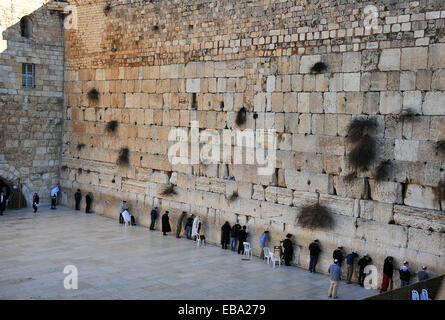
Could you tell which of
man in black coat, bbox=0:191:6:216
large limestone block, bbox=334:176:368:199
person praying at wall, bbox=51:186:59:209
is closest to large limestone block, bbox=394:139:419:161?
large limestone block, bbox=334:176:368:199

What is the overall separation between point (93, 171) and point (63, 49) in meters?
4.55

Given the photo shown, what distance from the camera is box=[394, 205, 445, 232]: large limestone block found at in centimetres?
941

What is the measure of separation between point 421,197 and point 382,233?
1013mm

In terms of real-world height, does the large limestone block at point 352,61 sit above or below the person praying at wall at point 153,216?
above

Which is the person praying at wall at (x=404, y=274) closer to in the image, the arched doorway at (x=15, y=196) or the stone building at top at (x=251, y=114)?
the stone building at top at (x=251, y=114)

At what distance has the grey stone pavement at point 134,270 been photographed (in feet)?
31.5

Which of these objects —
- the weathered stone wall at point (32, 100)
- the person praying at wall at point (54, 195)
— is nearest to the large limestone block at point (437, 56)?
the person praying at wall at point (54, 195)

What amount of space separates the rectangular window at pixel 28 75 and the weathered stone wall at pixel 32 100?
0.42 ft

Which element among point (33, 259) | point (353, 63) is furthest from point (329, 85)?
point (33, 259)

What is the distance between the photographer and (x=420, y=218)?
9.69 meters

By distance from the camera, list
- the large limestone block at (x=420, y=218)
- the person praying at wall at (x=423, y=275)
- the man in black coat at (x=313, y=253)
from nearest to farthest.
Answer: the person praying at wall at (x=423, y=275) → the large limestone block at (x=420, y=218) → the man in black coat at (x=313, y=253)

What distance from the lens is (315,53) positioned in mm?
11320

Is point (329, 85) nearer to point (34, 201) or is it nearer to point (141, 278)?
point (141, 278)
